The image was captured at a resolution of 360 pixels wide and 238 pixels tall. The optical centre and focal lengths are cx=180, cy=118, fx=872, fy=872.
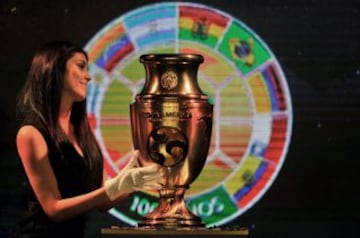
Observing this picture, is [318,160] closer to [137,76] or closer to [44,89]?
[137,76]

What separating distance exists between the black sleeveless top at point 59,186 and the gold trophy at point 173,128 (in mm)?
184

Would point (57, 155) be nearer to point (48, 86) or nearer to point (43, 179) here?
point (43, 179)

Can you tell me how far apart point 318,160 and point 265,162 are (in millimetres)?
211

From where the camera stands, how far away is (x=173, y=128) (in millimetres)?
2221

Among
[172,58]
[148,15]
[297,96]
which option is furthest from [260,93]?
[172,58]

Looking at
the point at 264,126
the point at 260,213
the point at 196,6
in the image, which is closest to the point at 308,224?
the point at 260,213

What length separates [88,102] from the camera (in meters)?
3.45

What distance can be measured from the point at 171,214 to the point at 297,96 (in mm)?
1323

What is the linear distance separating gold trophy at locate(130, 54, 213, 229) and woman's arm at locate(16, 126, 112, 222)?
17 cm

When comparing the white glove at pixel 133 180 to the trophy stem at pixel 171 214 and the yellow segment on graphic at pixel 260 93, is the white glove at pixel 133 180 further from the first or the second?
the yellow segment on graphic at pixel 260 93

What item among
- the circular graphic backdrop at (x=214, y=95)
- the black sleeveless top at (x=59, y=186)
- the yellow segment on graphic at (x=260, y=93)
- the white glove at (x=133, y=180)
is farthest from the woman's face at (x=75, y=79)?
the yellow segment on graphic at (x=260, y=93)

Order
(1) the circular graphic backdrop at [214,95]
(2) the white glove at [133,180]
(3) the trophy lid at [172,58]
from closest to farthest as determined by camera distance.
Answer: (2) the white glove at [133,180] < (3) the trophy lid at [172,58] < (1) the circular graphic backdrop at [214,95]

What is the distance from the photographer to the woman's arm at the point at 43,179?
2.24 m

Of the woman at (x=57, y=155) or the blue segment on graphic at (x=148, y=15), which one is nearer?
the woman at (x=57, y=155)
